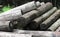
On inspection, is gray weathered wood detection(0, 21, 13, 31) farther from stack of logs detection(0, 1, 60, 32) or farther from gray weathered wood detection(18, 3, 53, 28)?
gray weathered wood detection(18, 3, 53, 28)

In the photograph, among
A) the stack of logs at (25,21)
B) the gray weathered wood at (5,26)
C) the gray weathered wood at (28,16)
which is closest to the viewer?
the gray weathered wood at (5,26)

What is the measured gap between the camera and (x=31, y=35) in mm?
3861

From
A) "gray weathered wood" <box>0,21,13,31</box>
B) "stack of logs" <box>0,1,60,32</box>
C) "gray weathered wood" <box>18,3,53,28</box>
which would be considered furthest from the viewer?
"gray weathered wood" <box>18,3,53,28</box>

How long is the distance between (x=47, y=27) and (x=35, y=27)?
37 cm

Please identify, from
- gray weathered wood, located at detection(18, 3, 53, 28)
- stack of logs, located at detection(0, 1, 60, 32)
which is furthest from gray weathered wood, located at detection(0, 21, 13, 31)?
gray weathered wood, located at detection(18, 3, 53, 28)

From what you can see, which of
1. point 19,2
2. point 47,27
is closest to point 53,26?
point 47,27

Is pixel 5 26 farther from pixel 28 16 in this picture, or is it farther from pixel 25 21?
pixel 28 16

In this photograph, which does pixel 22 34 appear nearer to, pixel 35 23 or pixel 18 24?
pixel 18 24

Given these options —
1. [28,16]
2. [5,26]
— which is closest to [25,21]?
[28,16]

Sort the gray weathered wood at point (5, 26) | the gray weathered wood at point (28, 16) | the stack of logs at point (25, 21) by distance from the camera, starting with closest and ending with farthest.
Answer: the gray weathered wood at point (5, 26) → the stack of logs at point (25, 21) → the gray weathered wood at point (28, 16)

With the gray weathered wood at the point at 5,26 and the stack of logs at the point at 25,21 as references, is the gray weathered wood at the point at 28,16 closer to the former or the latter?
the stack of logs at the point at 25,21

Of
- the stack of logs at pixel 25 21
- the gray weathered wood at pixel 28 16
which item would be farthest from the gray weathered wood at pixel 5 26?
the gray weathered wood at pixel 28 16

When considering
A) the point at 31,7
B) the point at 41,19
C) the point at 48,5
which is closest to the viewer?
the point at 41,19

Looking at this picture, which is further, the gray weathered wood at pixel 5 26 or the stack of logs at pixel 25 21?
the stack of logs at pixel 25 21
